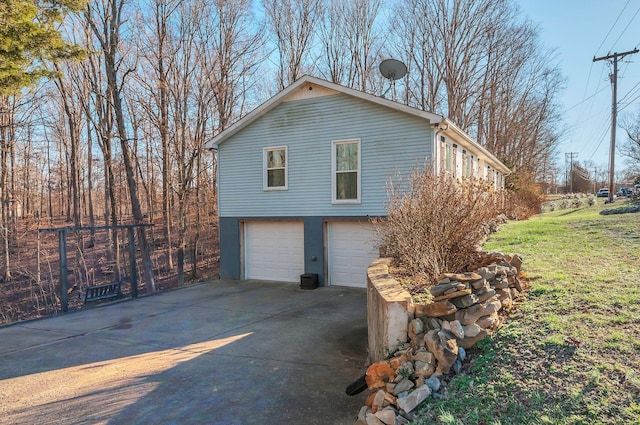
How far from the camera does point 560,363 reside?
109 inches

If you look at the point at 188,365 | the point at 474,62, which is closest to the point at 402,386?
the point at 188,365

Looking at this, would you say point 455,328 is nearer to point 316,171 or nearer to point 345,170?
point 345,170

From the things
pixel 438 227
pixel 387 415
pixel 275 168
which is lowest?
pixel 387 415

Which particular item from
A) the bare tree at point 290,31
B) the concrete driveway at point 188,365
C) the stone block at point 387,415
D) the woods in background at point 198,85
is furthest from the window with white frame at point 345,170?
the bare tree at point 290,31

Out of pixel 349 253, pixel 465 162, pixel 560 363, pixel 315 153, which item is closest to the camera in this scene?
pixel 560 363

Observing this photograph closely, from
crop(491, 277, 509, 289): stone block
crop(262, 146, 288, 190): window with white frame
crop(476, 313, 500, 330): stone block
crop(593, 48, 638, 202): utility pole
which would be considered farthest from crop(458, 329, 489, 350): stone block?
crop(593, 48, 638, 202): utility pole

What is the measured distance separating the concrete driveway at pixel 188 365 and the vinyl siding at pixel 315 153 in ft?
10.7

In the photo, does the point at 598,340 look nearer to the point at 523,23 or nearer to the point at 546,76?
the point at 523,23

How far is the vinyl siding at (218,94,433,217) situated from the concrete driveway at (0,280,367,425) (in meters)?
3.27

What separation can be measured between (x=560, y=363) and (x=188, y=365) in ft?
14.0

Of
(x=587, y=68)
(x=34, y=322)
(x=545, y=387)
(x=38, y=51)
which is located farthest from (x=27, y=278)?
(x=587, y=68)

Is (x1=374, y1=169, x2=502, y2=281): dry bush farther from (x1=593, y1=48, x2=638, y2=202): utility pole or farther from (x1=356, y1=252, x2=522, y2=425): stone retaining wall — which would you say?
(x1=593, y1=48, x2=638, y2=202): utility pole

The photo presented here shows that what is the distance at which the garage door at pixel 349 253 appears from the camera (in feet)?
33.4

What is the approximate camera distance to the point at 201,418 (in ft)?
11.8
